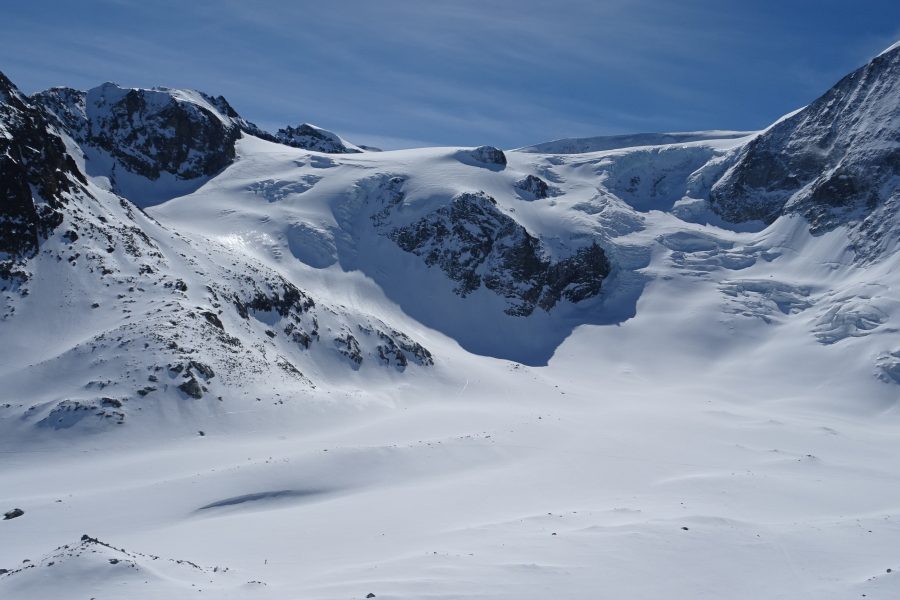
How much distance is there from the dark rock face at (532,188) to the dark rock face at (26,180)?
6198 cm

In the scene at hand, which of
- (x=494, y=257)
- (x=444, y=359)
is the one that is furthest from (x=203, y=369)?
(x=494, y=257)

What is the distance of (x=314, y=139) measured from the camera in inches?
5138

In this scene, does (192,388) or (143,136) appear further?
(143,136)

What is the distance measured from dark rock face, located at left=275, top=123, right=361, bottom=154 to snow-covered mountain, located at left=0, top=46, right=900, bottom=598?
22207 mm

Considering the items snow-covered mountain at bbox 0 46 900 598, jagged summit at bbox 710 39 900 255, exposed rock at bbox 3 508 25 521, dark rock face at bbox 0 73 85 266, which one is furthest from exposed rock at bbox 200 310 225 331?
jagged summit at bbox 710 39 900 255

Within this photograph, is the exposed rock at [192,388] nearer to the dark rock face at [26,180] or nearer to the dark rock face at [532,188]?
the dark rock face at [26,180]

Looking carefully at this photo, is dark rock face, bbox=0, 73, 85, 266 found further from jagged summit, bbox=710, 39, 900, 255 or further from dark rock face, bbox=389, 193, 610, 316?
jagged summit, bbox=710, 39, 900, 255

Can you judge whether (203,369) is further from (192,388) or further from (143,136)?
(143,136)

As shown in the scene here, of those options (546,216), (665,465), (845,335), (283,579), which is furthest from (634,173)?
(283,579)

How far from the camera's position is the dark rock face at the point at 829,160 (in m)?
88.1

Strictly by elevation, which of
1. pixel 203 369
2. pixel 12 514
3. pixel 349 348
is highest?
pixel 349 348

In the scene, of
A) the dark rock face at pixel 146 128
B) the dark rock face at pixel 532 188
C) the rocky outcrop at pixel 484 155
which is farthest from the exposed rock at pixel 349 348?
the rocky outcrop at pixel 484 155

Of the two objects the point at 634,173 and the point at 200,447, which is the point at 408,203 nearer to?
the point at 634,173

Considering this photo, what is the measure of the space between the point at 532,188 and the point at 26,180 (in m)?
68.8
